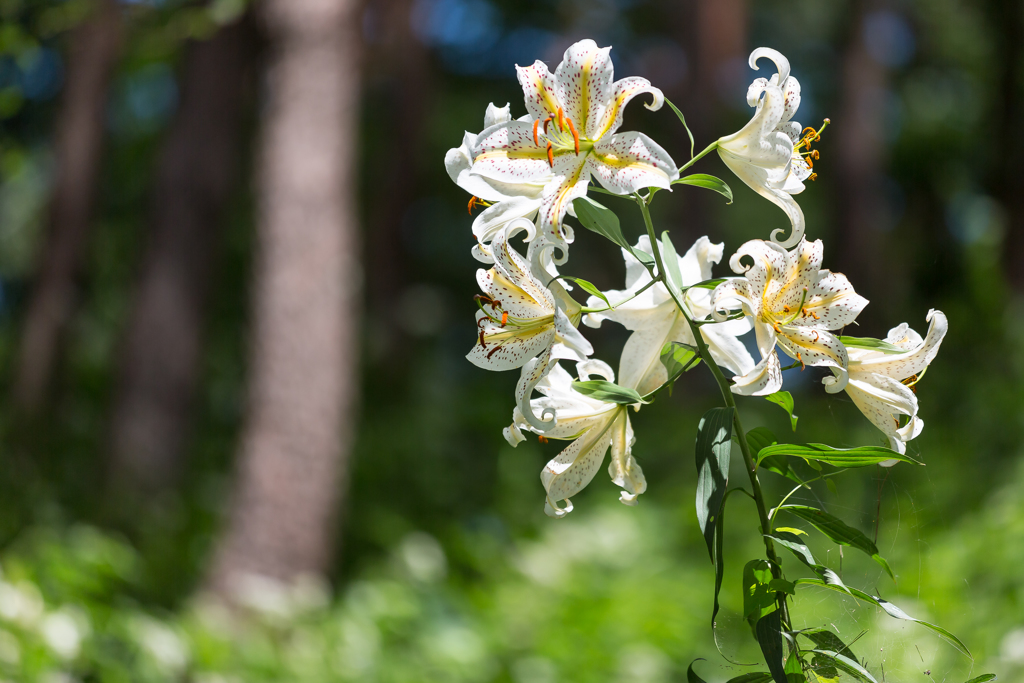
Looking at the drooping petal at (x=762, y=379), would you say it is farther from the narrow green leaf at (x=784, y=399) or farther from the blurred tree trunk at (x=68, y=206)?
the blurred tree trunk at (x=68, y=206)

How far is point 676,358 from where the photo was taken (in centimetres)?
77

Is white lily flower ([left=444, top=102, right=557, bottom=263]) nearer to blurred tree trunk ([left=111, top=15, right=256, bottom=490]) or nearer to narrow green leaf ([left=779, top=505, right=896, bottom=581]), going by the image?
narrow green leaf ([left=779, top=505, right=896, bottom=581])

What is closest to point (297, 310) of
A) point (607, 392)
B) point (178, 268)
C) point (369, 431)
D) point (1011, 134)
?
point (178, 268)

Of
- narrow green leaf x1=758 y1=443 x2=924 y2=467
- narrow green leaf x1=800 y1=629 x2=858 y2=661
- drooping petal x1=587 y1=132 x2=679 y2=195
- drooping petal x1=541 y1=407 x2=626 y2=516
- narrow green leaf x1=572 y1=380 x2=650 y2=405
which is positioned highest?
drooping petal x1=587 y1=132 x2=679 y2=195

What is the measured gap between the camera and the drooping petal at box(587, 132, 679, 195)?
685 millimetres

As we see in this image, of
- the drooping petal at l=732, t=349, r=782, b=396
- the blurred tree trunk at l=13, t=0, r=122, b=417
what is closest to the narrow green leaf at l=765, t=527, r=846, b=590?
the drooping petal at l=732, t=349, r=782, b=396

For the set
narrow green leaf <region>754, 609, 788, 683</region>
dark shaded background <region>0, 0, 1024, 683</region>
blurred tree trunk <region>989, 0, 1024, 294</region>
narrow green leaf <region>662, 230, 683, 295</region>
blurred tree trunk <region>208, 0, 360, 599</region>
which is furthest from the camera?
blurred tree trunk <region>989, 0, 1024, 294</region>

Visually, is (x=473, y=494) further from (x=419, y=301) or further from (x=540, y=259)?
(x=419, y=301)

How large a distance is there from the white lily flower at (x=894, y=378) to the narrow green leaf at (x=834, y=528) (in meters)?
0.09

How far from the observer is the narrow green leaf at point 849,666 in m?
0.64

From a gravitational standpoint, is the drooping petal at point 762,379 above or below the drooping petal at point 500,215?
below

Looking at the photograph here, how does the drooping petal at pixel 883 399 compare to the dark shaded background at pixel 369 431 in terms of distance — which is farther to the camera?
the dark shaded background at pixel 369 431

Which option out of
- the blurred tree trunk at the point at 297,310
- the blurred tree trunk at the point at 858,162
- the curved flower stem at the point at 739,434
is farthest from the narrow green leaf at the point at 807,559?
the blurred tree trunk at the point at 858,162

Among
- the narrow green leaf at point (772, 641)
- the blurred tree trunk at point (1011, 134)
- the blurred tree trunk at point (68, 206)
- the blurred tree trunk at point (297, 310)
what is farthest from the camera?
the blurred tree trunk at point (68, 206)
